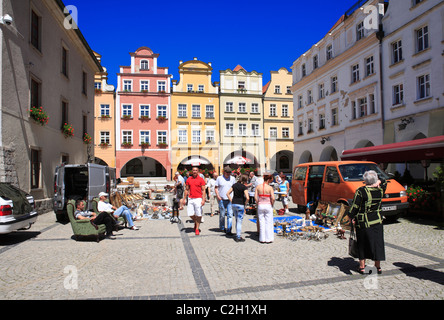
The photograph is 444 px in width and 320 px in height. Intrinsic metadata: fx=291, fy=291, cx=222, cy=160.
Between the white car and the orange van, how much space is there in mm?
9231

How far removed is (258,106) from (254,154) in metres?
6.38

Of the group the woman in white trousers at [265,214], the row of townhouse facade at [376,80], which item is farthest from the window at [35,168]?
the row of townhouse facade at [376,80]

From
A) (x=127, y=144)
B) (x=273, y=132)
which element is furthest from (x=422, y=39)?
(x=127, y=144)

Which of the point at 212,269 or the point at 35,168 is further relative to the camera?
the point at 35,168

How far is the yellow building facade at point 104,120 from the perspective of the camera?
112ft

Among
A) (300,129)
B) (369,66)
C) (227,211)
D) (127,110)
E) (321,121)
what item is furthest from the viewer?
(127,110)

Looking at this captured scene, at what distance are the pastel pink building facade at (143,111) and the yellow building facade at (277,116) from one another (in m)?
12.9

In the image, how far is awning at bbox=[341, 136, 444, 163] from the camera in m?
10.3

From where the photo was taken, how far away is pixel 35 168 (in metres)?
13.2

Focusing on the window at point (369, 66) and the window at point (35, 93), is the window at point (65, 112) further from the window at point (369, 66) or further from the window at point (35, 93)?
the window at point (369, 66)

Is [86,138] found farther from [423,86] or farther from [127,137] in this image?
[423,86]

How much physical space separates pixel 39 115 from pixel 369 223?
13.5 m

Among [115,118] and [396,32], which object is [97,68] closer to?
[115,118]
